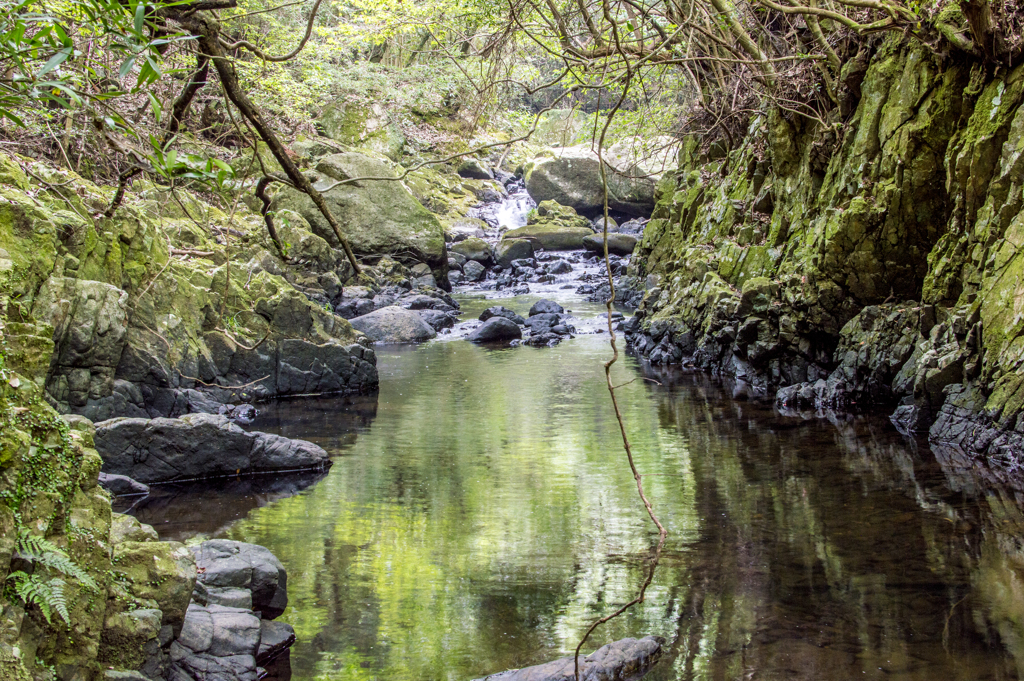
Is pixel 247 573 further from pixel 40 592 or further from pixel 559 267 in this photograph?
pixel 559 267

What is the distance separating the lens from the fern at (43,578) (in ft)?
9.43

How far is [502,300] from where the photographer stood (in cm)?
2109

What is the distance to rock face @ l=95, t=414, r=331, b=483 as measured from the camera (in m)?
7.65

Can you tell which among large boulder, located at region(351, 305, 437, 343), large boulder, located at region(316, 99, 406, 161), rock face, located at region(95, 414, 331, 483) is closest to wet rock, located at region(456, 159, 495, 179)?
large boulder, located at region(316, 99, 406, 161)

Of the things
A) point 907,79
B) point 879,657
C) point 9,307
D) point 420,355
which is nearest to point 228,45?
point 9,307

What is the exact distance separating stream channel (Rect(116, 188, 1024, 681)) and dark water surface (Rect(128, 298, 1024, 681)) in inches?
0.7

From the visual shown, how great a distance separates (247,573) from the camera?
4.80 meters

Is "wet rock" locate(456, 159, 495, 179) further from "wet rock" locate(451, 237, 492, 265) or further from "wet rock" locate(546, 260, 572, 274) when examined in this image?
"wet rock" locate(546, 260, 572, 274)

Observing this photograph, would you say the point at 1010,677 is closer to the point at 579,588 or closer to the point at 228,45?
the point at 579,588

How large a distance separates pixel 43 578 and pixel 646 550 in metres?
3.96

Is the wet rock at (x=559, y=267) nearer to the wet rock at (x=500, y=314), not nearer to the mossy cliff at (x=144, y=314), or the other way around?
the wet rock at (x=500, y=314)

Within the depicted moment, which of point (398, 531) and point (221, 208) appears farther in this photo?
point (221, 208)

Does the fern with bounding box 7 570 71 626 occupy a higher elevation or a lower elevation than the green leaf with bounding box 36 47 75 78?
lower

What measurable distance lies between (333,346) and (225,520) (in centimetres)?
564
